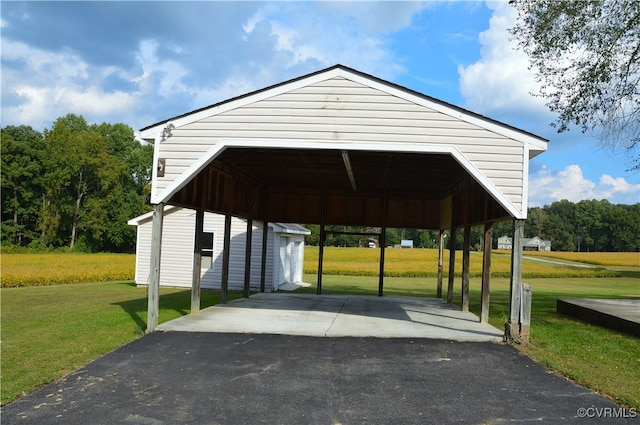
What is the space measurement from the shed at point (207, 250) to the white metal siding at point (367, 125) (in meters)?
11.7

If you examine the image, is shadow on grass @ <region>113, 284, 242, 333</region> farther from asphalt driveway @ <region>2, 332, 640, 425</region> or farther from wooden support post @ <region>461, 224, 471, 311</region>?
Answer: wooden support post @ <region>461, 224, 471, 311</region>

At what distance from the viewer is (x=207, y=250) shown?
71.8 ft

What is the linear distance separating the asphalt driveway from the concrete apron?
46.1 inches

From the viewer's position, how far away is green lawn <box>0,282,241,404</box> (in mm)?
6516

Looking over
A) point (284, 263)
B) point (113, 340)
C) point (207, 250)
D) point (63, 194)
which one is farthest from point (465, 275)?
point (63, 194)

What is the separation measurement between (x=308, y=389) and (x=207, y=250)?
16432 mm

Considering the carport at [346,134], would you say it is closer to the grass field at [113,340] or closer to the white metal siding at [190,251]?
the grass field at [113,340]

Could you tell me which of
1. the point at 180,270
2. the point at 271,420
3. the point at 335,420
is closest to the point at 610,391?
the point at 335,420

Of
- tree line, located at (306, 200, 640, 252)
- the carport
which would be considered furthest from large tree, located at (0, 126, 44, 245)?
tree line, located at (306, 200, 640, 252)

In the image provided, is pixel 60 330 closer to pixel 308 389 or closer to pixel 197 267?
pixel 197 267

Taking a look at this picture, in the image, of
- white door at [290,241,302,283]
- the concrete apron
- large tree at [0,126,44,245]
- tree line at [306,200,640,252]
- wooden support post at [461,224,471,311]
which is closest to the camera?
the concrete apron

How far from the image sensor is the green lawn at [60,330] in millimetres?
6516

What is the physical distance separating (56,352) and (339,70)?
21.6ft

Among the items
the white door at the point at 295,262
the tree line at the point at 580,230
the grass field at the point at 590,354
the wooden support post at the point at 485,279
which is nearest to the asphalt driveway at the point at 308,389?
the grass field at the point at 590,354
